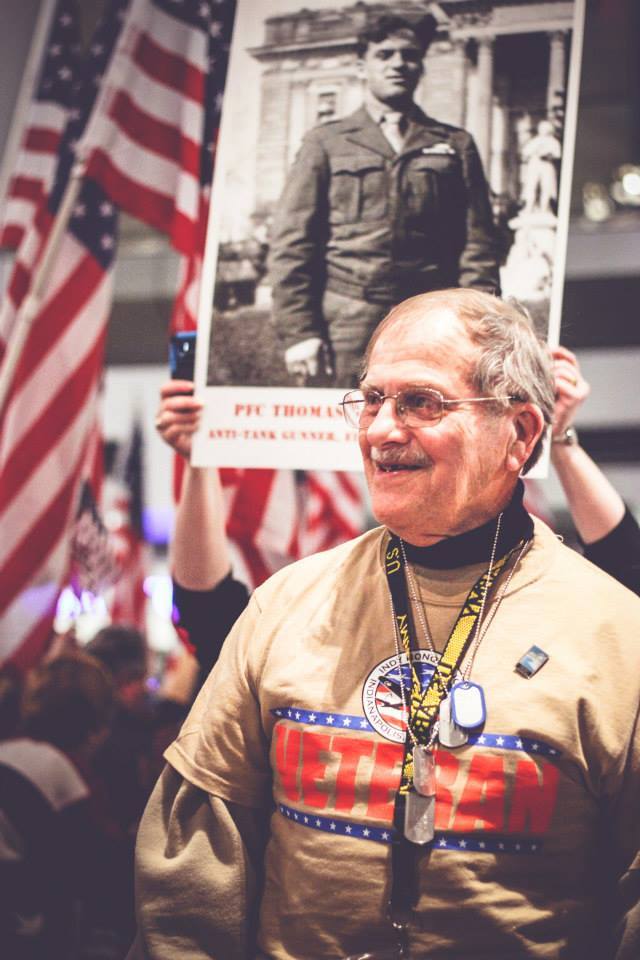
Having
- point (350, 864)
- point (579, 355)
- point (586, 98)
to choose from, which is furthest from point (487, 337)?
point (579, 355)

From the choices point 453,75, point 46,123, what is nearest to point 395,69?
point 453,75

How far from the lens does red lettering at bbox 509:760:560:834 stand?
1.48 metres

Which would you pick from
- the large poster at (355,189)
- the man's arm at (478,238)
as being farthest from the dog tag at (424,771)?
the man's arm at (478,238)

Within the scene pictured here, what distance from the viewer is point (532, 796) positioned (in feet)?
4.85

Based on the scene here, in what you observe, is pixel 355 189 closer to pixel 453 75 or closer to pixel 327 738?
pixel 453 75

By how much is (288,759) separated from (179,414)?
93 centimetres

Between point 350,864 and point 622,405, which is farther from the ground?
point 622,405

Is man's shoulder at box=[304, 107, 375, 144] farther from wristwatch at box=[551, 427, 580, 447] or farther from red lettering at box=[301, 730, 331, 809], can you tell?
red lettering at box=[301, 730, 331, 809]

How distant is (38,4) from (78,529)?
2680 millimetres

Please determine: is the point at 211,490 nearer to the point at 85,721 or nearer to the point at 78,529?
the point at 85,721

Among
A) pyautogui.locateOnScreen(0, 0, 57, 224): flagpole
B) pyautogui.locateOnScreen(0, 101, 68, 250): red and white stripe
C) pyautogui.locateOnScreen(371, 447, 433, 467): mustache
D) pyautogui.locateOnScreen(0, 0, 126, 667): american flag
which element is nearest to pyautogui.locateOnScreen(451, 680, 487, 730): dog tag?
pyautogui.locateOnScreen(371, 447, 433, 467): mustache

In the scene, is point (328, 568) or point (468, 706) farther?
point (328, 568)

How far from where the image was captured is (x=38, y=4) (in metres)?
4.91

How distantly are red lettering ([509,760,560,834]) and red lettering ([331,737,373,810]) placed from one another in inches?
9.1
